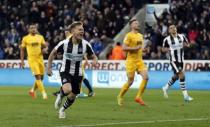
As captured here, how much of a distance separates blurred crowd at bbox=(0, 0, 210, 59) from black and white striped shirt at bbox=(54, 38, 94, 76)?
16.8 meters

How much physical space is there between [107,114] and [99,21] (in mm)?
20775

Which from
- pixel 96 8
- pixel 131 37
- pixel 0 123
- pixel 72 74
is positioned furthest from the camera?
pixel 96 8

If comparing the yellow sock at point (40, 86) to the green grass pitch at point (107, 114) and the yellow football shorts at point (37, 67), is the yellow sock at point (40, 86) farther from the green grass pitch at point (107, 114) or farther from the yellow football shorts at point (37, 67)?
the green grass pitch at point (107, 114)

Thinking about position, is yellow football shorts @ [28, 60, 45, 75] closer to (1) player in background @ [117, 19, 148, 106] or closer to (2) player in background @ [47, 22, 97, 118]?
(1) player in background @ [117, 19, 148, 106]

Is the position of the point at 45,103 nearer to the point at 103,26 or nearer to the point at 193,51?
the point at 193,51

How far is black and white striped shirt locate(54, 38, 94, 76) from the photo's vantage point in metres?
15.6

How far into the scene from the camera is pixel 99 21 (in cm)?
3706

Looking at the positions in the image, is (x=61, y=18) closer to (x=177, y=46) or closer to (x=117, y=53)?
(x=117, y=53)

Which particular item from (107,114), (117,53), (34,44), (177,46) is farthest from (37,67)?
(117,53)

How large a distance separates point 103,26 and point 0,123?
23.3 meters

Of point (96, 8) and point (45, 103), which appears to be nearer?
point (45, 103)

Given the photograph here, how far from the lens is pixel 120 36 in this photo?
37.5 meters

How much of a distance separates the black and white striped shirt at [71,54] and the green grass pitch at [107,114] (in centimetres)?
110

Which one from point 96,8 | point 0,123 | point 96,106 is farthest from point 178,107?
point 96,8
